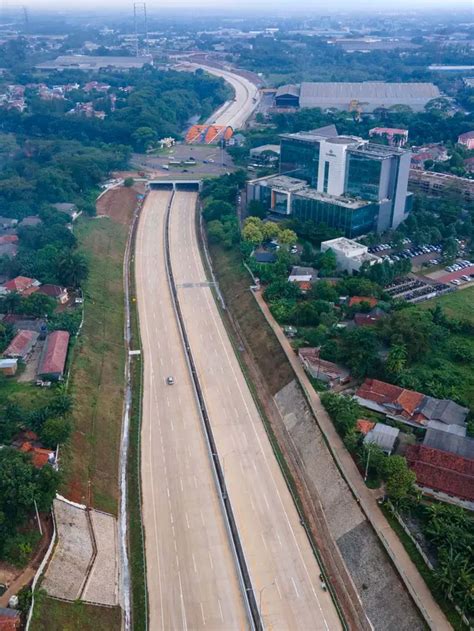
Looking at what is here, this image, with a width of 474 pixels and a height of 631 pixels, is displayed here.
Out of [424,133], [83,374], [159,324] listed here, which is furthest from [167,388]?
[424,133]

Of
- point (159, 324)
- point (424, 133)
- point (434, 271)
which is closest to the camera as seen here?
point (159, 324)

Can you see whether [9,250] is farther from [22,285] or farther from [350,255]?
[350,255]

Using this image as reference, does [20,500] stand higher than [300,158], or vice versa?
[300,158]

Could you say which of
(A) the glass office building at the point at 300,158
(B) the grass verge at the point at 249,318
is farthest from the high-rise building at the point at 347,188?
(B) the grass verge at the point at 249,318

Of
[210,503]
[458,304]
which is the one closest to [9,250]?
[210,503]

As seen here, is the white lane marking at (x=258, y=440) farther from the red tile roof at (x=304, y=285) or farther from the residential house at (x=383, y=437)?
the red tile roof at (x=304, y=285)

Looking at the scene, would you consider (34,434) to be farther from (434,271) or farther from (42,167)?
(42,167)

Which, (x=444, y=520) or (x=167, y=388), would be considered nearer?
(x=444, y=520)
